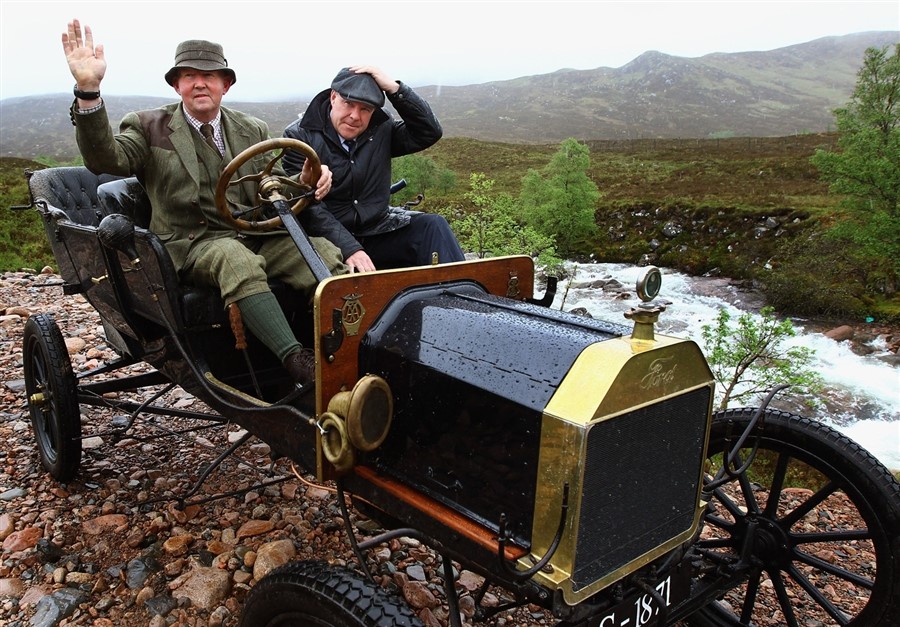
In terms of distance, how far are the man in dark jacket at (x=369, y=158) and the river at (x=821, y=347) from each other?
14.0 ft

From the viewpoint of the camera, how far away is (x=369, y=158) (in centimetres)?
377

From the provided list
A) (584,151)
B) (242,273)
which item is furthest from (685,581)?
(584,151)

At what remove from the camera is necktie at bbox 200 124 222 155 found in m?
3.44

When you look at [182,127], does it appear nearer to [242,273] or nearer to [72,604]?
[242,273]

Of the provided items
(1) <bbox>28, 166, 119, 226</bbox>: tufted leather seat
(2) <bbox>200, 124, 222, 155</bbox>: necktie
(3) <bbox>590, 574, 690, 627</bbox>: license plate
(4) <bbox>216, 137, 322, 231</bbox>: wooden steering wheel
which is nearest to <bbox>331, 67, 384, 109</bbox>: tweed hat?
(4) <bbox>216, 137, 322, 231</bbox>: wooden steering wheel

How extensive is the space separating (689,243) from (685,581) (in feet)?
56.6

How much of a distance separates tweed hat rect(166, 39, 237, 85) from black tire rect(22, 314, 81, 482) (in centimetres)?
175

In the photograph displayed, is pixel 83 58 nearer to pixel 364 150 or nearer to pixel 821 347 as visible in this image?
pixel 364 150

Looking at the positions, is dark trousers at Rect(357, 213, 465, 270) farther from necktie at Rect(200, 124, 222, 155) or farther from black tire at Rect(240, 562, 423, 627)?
black tire at Rect(240, 562, 423, 627)

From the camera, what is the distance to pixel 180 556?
332 cm

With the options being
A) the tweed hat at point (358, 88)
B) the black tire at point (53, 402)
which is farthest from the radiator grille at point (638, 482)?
the black tire at point (53, 402)

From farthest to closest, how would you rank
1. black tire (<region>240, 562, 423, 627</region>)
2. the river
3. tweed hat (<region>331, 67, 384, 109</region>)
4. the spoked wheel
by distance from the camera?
the river < tweed hat (<region>331, 67, 384, 109</region>) < the spoked wheel < black tire (<region>240, 562, 423, 627</region>)

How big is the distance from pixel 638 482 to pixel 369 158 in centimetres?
244

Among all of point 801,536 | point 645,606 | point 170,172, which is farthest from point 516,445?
point 170,172
